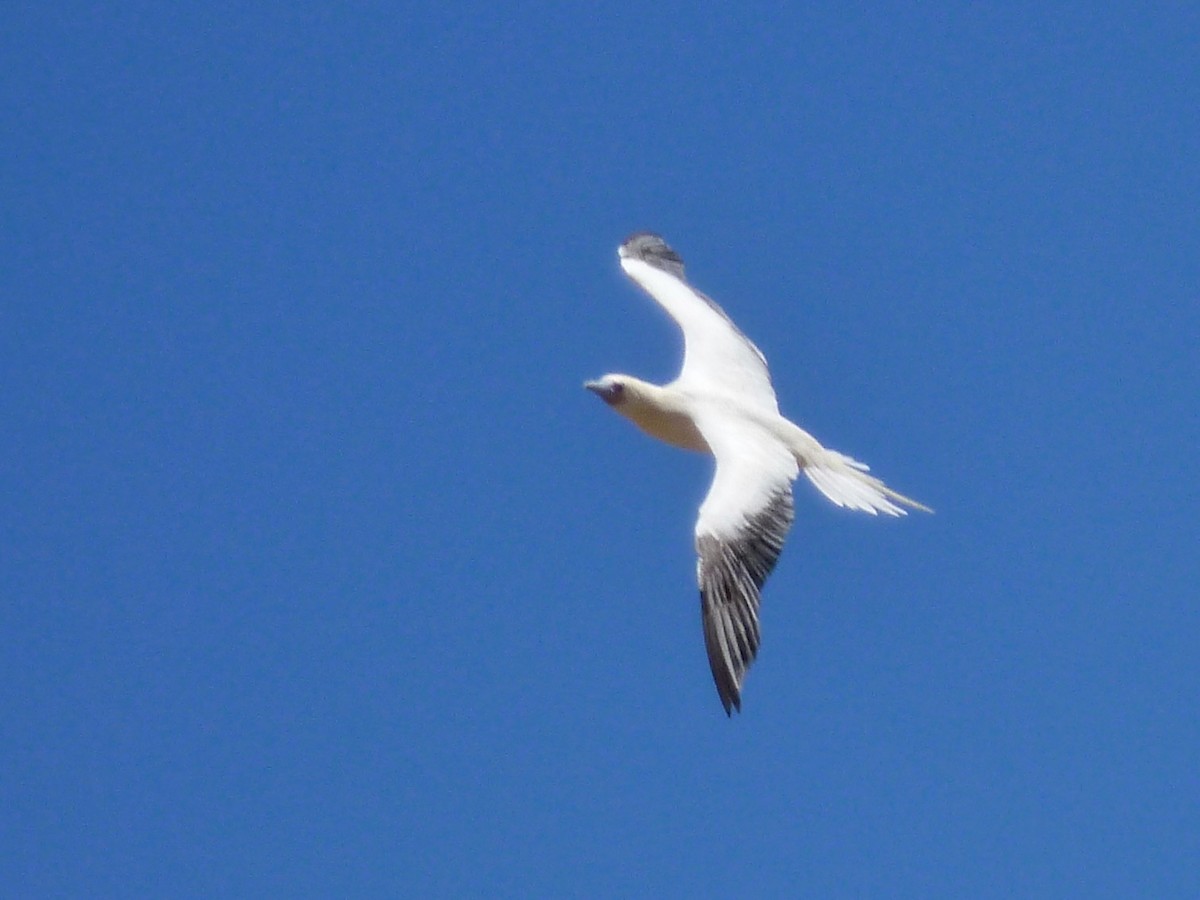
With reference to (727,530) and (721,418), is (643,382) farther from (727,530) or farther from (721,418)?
(727,530)

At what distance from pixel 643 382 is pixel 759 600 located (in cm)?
323

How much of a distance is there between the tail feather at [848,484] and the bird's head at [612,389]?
1.54 meters

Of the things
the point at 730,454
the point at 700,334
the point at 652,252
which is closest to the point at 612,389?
the point at 730,454

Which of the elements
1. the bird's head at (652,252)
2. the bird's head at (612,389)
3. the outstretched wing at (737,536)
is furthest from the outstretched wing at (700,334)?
the outstretched wing at (737,536)

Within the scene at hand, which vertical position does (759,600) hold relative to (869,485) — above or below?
below

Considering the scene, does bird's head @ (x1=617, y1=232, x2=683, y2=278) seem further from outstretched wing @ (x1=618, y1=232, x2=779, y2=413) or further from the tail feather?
the tail feather

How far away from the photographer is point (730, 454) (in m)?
17.1

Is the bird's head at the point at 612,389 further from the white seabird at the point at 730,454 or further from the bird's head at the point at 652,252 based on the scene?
the bird's head at the point at 652,252

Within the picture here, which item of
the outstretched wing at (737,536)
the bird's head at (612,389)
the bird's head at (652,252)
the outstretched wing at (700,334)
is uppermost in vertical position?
the bird's head at (652,252)

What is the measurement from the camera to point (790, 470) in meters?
17.2

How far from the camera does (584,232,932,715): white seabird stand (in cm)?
1545

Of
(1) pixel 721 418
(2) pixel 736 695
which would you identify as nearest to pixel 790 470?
(1) pixel 721 418

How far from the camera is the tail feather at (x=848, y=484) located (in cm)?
1764

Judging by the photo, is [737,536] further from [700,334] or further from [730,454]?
[700,334]
